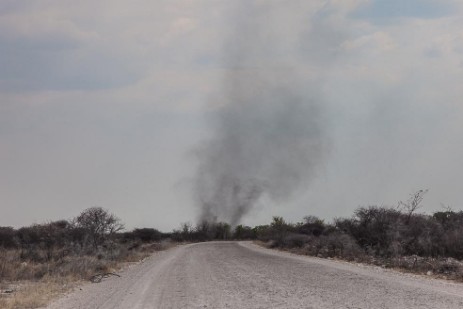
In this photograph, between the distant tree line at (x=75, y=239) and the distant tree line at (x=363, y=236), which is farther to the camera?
the distant tree line at (x=75, y=239)

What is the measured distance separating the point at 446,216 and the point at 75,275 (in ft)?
84.0

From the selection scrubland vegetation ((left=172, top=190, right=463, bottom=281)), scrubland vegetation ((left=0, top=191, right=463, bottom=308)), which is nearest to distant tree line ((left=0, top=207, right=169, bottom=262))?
scrubland vegetation ((left=0, top=191, right=463, bottom=308))

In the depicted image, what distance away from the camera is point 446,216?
38.5 m

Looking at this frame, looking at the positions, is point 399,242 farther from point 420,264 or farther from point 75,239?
point 75,239

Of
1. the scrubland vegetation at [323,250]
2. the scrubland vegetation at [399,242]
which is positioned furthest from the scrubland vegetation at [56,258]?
the scrubland vegetation at [399,242]

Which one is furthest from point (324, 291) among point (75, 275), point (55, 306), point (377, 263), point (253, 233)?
point (253, 233)

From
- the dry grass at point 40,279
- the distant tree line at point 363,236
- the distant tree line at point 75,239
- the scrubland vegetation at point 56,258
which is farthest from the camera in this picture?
the distant tree line at point 75,239

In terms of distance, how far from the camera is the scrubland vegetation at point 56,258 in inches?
748

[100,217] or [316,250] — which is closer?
[316,250]

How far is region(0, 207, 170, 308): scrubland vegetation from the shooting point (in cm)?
1901

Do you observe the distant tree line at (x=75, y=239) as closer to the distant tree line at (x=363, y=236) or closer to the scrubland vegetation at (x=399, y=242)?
the distant tree line at (x=363, y=236)

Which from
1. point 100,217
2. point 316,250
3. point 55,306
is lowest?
point 55,306

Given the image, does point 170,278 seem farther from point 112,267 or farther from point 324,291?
point 112,267

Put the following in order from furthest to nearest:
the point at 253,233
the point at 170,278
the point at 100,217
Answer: the point at 253,233 < the point at 100,217 < the point at 170,278
